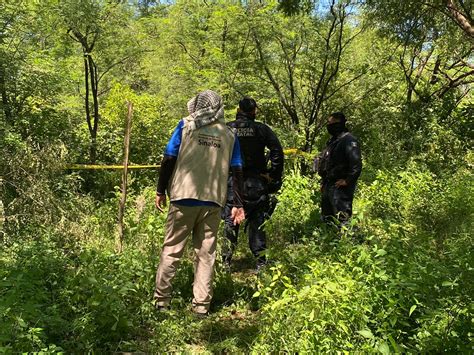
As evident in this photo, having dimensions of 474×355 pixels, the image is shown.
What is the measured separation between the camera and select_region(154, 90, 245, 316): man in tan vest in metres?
3.52

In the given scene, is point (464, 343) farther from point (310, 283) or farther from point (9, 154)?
point (9, 154)

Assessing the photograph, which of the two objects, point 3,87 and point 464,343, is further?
point 3,87

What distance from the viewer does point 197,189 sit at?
3.50 meters

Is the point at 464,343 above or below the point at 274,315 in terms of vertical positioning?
above

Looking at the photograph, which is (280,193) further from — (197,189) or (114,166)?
(197,189)

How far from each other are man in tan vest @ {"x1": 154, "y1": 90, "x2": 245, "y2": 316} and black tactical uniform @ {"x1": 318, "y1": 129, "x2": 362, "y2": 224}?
170 centimetres

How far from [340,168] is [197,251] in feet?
7.01

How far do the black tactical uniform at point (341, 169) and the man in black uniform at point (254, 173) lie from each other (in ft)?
2.31

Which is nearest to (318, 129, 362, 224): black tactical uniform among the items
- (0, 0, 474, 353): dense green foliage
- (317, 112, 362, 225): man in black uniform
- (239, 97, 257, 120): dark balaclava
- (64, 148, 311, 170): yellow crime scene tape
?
(317, 112, 362, 225): man in black uniform

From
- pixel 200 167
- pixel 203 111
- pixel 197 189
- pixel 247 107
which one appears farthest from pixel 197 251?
pixel 247 107

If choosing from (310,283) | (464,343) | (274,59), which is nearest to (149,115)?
(274,59)

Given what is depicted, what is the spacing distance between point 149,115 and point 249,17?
3.21 meters

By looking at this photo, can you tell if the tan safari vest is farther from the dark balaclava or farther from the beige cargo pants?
the dark balaclava

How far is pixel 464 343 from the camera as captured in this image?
2.31 meters
